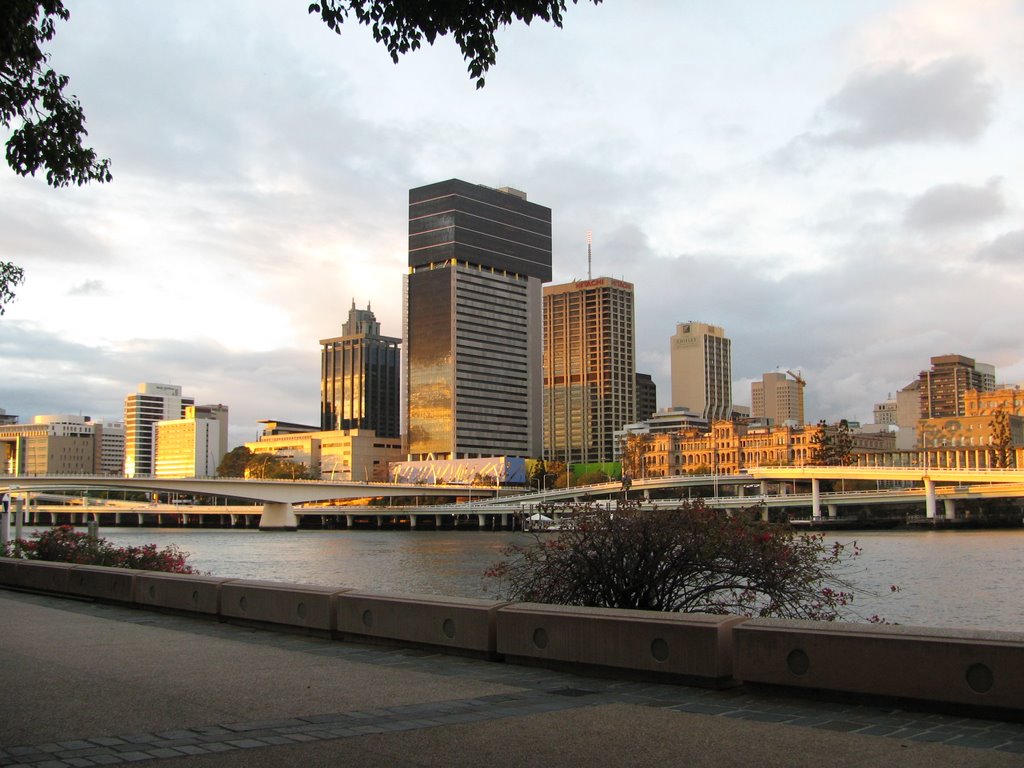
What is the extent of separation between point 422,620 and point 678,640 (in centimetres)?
433

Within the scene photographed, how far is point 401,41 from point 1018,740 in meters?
8.81

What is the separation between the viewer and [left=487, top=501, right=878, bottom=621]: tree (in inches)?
659

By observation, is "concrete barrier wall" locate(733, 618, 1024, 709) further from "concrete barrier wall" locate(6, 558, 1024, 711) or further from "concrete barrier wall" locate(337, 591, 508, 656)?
"concrete barrier wall" locate(337, 591, 508, 656)

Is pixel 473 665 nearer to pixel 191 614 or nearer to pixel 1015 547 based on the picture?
pixel 191 614

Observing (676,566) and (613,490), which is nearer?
(676,566)

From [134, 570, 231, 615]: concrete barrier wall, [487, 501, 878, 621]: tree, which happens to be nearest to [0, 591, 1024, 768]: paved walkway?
[487, 501, 878, 621]: tree

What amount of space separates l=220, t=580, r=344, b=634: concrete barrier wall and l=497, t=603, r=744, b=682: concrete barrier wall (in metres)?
3.86

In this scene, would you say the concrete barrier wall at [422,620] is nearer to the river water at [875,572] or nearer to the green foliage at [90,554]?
the river water at [875,572]

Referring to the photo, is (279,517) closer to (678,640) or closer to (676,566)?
(676,566)

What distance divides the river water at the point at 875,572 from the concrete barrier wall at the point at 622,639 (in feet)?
15.8

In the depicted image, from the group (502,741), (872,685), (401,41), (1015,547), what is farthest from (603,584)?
(1015,547)

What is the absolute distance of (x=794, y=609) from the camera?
17344mm

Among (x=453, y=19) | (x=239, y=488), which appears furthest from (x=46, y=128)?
(x=239, y=488)

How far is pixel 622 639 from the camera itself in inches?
481
